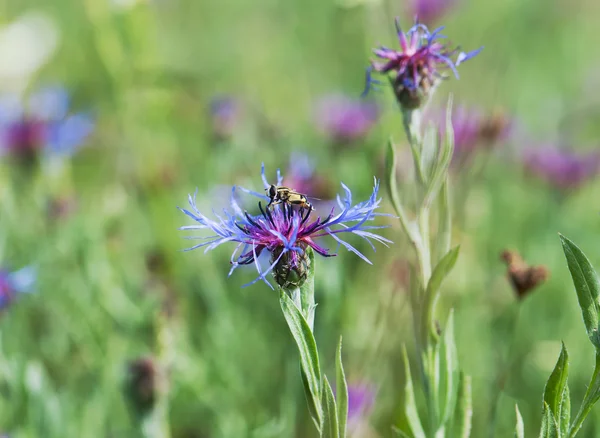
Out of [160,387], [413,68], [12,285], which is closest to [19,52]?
[12,285]

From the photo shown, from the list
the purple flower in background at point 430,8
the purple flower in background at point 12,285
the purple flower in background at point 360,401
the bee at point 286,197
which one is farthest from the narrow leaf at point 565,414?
the purple flower in background at point 430,8

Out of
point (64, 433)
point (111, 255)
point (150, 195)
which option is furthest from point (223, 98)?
point (64, 433)

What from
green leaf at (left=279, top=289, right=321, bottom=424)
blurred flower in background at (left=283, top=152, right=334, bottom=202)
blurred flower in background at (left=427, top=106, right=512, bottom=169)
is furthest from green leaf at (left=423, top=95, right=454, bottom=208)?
blurred flower in background at (left=427, top=106, right=512, bottom=169)

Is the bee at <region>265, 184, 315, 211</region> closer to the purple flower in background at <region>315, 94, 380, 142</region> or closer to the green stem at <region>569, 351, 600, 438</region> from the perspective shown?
the green stem at <region>569, 351, 600, 438</region>

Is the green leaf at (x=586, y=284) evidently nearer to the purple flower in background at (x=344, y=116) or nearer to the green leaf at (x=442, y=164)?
the green leaf at (x=442, y=164)

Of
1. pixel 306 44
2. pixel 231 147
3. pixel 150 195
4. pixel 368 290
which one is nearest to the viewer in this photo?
pixel 368 290

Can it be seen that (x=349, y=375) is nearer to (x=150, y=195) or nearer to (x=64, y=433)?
(x=64, y=433)
